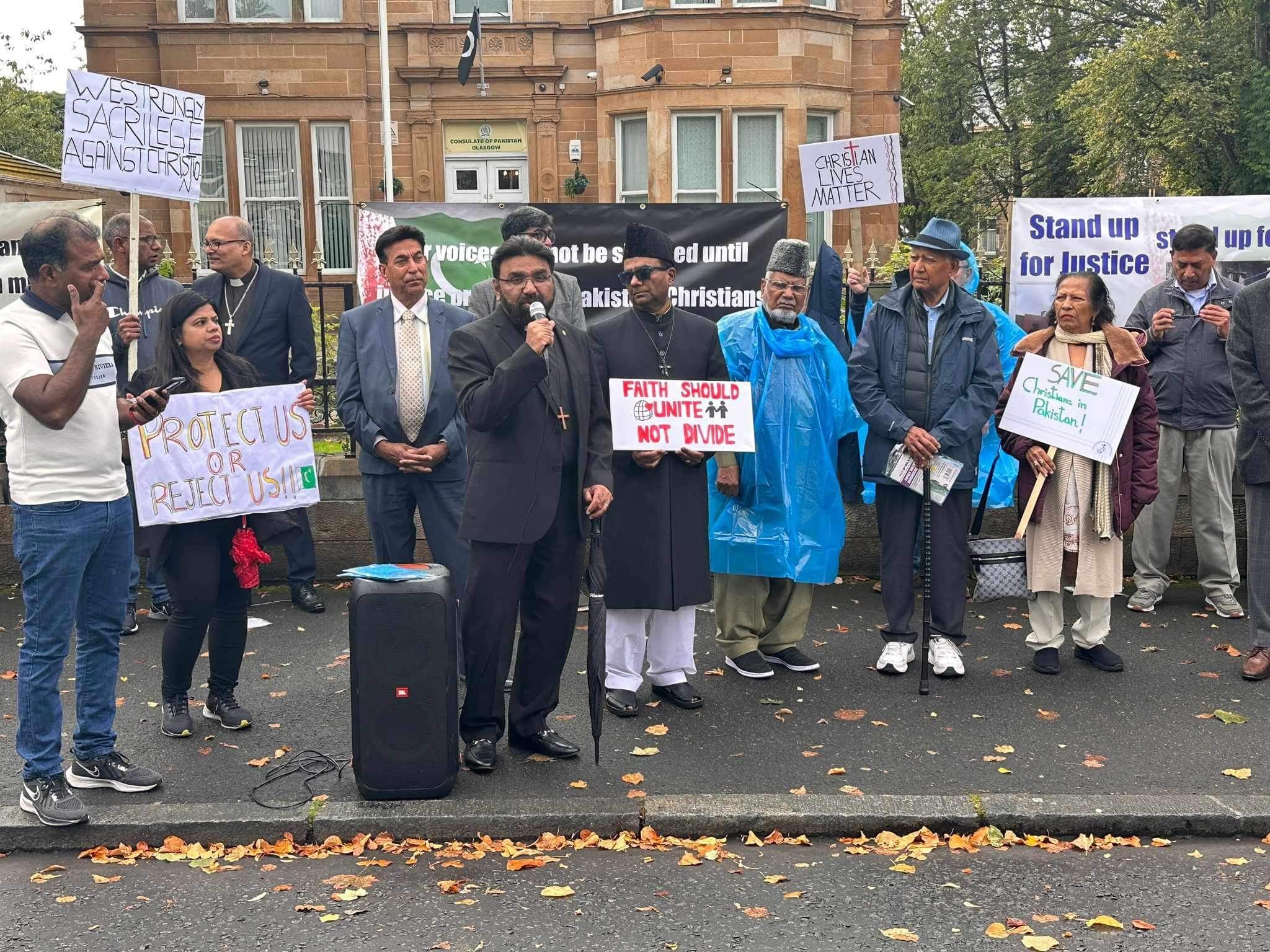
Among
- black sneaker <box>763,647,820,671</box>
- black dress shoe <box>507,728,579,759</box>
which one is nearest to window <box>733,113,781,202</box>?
black sneaker <box>763,647,820,671</box>

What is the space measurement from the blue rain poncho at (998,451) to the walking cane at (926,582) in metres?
1.43

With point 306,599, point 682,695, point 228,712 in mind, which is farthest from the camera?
point 306,599

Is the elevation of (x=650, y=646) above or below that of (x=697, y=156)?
below

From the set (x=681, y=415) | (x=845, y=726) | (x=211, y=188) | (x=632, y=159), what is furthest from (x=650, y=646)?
(x=211, y=188)

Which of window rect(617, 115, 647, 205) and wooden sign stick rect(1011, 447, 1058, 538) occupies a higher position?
window rect(617, 115, 647, 205)

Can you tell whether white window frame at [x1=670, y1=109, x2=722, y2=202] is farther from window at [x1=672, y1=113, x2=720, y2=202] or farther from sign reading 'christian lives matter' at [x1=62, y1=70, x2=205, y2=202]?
sign reading 'christian lives matter' at [x1=62, y1=70, x2=205, y2=202]

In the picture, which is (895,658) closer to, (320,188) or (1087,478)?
(1087,478)

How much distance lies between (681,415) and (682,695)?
1318mm

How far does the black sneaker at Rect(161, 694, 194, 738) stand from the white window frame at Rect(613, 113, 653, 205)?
16594 mm

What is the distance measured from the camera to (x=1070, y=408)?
6676 millimetres

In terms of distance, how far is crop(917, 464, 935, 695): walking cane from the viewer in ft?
21.4

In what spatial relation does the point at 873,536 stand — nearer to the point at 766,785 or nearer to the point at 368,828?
the point at 766,785

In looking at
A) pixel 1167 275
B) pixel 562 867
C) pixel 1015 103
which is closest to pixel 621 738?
pixel 562 867

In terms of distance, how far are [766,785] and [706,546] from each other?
53.8 inches
